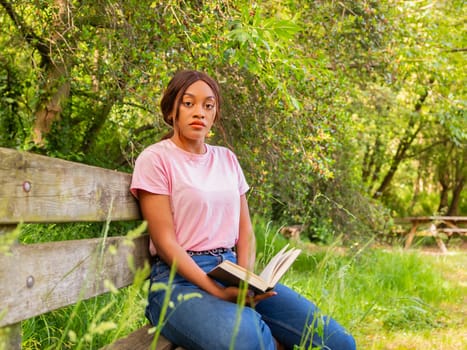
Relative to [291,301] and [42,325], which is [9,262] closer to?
[291,301]

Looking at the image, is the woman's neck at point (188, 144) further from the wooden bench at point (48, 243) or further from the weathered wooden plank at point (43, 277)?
the weathered wooden plank at point (43, 277)

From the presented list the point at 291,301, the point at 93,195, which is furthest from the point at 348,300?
the point at 93,195

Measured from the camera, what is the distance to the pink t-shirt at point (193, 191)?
9.42ft

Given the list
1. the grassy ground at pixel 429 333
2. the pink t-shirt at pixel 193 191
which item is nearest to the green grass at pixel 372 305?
the grassy ground at pixel 429 333

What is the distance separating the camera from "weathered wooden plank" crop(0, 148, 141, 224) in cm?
201

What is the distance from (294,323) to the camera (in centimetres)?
293

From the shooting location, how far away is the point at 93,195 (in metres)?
2.58

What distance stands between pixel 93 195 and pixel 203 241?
2.02ft

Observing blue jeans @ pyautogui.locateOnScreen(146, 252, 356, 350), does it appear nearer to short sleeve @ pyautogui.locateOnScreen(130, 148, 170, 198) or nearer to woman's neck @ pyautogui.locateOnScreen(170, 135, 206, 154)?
short sleeve @ pyautogui.locateOnScreen(130, 148, 170, 198)

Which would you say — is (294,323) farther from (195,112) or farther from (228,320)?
(195,112)

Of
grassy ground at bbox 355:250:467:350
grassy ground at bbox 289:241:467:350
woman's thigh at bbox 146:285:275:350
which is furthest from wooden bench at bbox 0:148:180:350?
grassy ground at bbox 355:250:467:350

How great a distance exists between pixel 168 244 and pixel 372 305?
36.2 inches

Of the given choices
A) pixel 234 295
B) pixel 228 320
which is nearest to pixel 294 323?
pixel 234 295

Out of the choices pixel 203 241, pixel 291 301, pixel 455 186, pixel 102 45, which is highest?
pixel 102 45
